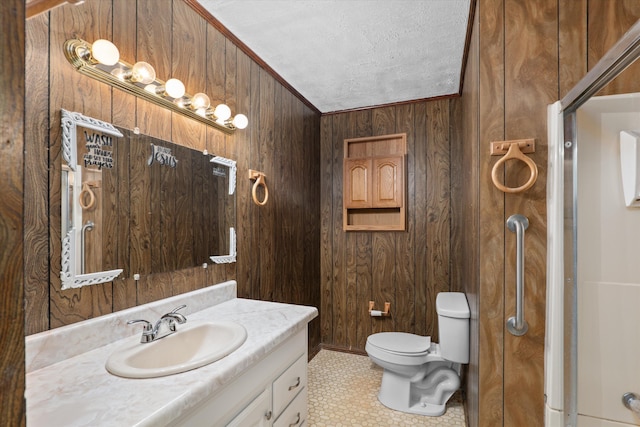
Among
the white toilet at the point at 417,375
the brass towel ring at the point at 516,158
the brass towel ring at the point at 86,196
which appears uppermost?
the brass towel ring at the point at 516,158

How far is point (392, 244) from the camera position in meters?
2.82

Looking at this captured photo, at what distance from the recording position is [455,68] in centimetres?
222

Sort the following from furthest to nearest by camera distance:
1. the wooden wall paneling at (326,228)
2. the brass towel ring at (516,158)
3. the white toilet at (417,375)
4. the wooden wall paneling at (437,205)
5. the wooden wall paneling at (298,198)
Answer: the wooden wall paneling at (326,228)
the wooden wall paneling at (437,205)
the wooden wall paneling at (298,198)
the white toilet at (417,375)
the brass towel ring at (516,158)

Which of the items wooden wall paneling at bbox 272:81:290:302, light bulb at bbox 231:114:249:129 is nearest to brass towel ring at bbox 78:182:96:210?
light bulb at bbox 231:114:249:129

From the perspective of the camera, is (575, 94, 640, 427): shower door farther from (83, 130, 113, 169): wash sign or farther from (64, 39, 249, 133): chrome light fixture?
(83, 130, 113, 169): wash sign

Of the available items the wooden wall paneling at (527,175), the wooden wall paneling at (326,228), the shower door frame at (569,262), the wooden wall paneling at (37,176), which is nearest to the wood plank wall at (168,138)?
the wooden wall paneling at (37,176)

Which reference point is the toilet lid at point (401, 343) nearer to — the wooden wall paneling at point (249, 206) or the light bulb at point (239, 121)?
the wooden wall paneling at point (249, 206)

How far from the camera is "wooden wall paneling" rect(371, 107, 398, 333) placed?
281cm

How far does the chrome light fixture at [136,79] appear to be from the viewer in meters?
1.04

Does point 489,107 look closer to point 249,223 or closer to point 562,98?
point 562,98

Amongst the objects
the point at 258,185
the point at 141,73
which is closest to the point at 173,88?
the point at 141,73

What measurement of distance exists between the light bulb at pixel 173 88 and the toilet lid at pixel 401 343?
200cm

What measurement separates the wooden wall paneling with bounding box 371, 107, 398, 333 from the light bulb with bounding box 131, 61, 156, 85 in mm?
2103

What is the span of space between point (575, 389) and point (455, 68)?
2.05m
